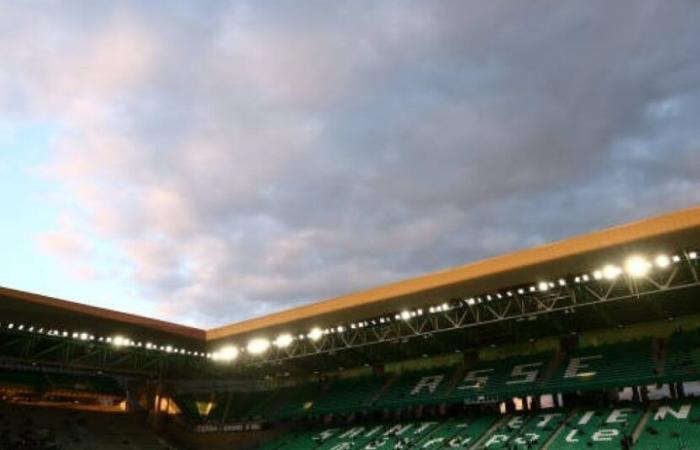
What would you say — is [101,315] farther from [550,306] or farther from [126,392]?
[550,306]

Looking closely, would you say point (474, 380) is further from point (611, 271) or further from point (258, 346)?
point (258, 346)

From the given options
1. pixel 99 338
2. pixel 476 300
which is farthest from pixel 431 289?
pixel 99 338

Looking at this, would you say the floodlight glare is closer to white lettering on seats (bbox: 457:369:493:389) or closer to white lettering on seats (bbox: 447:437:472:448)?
white lettering on seats (bbox: 457:369:493:389)

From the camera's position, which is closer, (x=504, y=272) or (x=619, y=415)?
(x=504, y=272)

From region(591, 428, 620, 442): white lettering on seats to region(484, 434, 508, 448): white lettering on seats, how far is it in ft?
16.2

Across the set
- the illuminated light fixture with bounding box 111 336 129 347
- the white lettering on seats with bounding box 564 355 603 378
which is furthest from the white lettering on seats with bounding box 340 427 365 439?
the illuminated light fixture with bounding box 111 336 129 347

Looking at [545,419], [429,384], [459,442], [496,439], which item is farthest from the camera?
[429,384]

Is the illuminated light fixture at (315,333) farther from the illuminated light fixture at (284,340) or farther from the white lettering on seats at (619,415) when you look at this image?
the white lettering on seats at (619,415)

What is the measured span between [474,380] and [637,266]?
619 inches

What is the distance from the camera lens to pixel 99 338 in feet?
138

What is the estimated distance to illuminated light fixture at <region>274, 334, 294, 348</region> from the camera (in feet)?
141

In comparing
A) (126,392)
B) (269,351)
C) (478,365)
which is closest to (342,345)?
(269,351)

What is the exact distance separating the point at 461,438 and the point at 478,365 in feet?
24.0

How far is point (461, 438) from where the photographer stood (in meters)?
37.9
